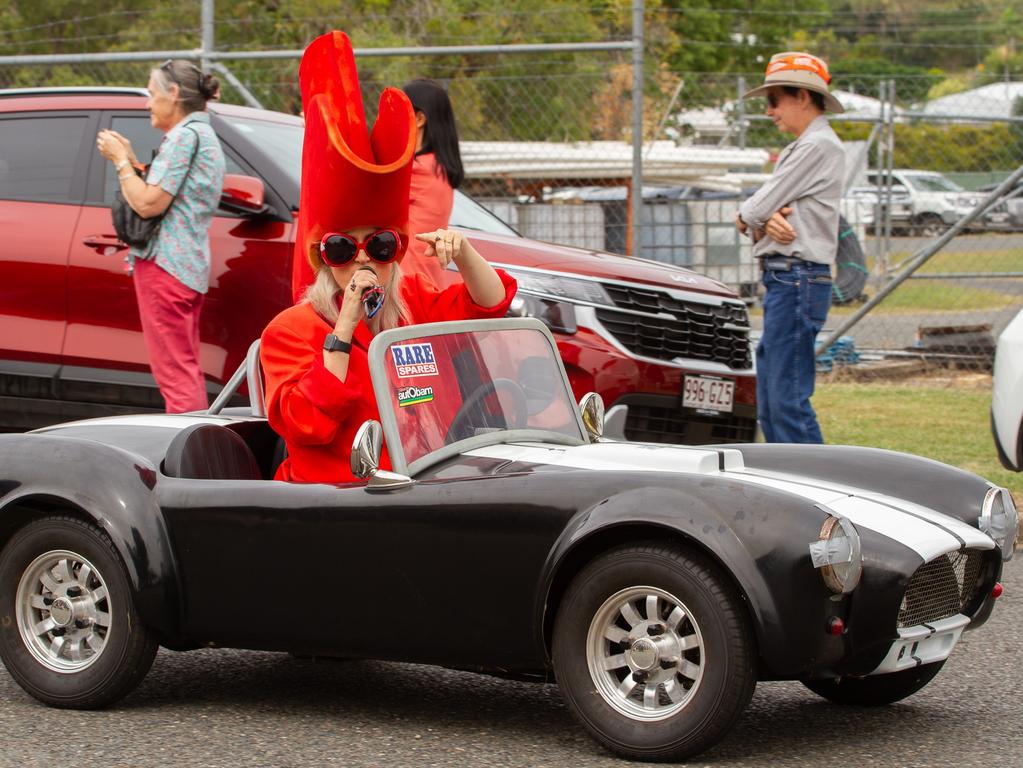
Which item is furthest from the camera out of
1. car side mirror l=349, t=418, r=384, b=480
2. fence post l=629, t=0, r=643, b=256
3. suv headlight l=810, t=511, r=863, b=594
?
fence post l=629, t=0, r=643, b=256

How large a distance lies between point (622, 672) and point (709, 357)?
3.84m

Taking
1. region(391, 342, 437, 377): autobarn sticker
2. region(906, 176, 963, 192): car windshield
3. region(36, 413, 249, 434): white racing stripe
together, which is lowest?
region(36, 413, 249, 434): white racing stripe

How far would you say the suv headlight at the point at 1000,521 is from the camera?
4301mm

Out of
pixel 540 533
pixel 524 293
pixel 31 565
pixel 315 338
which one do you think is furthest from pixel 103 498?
pixel 524 293

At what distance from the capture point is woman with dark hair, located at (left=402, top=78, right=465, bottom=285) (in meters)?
6.85

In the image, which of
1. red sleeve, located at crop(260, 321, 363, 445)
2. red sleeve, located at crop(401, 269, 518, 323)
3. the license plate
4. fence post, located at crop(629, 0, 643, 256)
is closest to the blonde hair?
red sleeve, located at crop(260, 321, 363, 445)

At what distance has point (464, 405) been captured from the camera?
4.48 meters

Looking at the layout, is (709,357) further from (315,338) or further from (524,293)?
(315,338)

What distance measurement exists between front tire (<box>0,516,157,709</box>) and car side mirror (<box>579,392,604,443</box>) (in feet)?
4.64

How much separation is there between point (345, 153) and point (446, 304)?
28.2 inches

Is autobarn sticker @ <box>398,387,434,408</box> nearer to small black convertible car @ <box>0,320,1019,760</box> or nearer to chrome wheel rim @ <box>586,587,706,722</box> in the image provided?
small black convertible car @ <box>0,320,1019,760</box>

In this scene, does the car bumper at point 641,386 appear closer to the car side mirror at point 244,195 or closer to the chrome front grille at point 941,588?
the car side mirror at point 244,195

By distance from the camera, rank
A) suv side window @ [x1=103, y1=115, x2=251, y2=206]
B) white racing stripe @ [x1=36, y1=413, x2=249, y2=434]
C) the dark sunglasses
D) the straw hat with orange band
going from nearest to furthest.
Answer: the dark sunglasses → white racing stripe @ [x1=36, y1=413, x2=249, y2=434] → the straw hat with orange band → suv side window @ [x1=103, y1=115, x2=251, y2=206]

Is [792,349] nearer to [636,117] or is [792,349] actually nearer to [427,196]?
[427,196]
